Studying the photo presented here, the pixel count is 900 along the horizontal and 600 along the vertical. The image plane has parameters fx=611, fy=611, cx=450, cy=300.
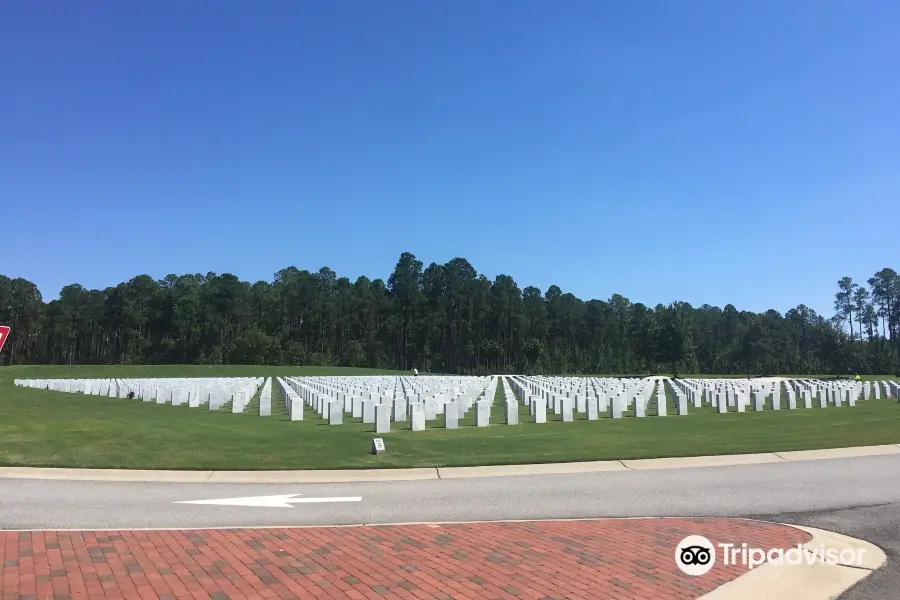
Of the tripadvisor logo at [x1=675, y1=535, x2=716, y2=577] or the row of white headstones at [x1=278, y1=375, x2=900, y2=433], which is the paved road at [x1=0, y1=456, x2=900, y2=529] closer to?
the tripadvisor logo at [x1=675, y1=535, x2=716, y2=577]

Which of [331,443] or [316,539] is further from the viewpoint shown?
[331,443]

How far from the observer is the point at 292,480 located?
1032cm

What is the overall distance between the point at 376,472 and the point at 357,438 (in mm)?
4145

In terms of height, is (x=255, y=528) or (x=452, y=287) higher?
(x=452, y=287)

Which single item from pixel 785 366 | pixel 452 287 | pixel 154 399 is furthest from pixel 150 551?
pixel 785 366

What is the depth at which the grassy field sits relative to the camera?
1203 cm

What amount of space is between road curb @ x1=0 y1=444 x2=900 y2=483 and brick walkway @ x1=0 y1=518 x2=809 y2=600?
3641mm

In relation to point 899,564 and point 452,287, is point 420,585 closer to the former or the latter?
point 899,564

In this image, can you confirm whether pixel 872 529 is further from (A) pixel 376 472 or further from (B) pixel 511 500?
(A) pixel 376 472

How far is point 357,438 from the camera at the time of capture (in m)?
15.0

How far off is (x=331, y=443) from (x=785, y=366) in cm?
10933

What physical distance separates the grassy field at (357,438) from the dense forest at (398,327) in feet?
258

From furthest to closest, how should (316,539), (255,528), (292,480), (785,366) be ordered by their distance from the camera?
(785,366)
(292,480)
(255,528)
(316,539)

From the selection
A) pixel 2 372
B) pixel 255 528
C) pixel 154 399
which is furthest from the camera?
pixel 2 372
